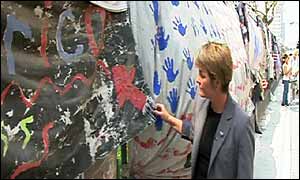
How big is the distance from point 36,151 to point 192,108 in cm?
55

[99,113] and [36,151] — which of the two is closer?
[36,151]

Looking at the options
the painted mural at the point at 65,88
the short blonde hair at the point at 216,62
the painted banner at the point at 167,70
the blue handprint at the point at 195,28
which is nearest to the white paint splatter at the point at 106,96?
the painted mural at the point at 65,88

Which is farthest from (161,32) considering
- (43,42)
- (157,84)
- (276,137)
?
(276,137)

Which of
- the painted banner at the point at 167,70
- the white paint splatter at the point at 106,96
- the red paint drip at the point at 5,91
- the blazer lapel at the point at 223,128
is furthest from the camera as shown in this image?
the painted banner at the point at 167,70

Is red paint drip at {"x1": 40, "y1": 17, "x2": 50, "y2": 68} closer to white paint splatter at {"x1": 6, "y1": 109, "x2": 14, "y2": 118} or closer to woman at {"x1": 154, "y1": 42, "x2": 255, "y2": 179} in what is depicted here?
white paint splatter at {"x1": 6, "y1": 109, "x2": 14, "y2": 118}

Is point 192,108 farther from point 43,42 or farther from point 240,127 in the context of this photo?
point 43,42

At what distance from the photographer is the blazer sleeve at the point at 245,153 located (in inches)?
40.8

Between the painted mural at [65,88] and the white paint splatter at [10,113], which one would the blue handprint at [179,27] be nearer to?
the painted mural at [65,88]

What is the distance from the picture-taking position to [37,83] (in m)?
1.03

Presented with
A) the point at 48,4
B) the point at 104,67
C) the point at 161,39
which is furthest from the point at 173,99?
the point at 48,4

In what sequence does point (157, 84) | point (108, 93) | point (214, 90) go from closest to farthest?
point (214, 90) → point (108, 93) → point (157, 84)

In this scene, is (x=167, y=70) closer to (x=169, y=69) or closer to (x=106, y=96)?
(x=169, y=69)

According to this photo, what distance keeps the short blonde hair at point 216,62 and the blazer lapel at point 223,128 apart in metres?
0.06

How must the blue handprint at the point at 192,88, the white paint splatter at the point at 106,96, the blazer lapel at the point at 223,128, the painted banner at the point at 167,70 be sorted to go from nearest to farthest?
the blazer lapel at the point at 223,128
the white paint splatter at the point at 106,96
the painted banner at the point at 167,70
the blue handprint at the point at 192,88
